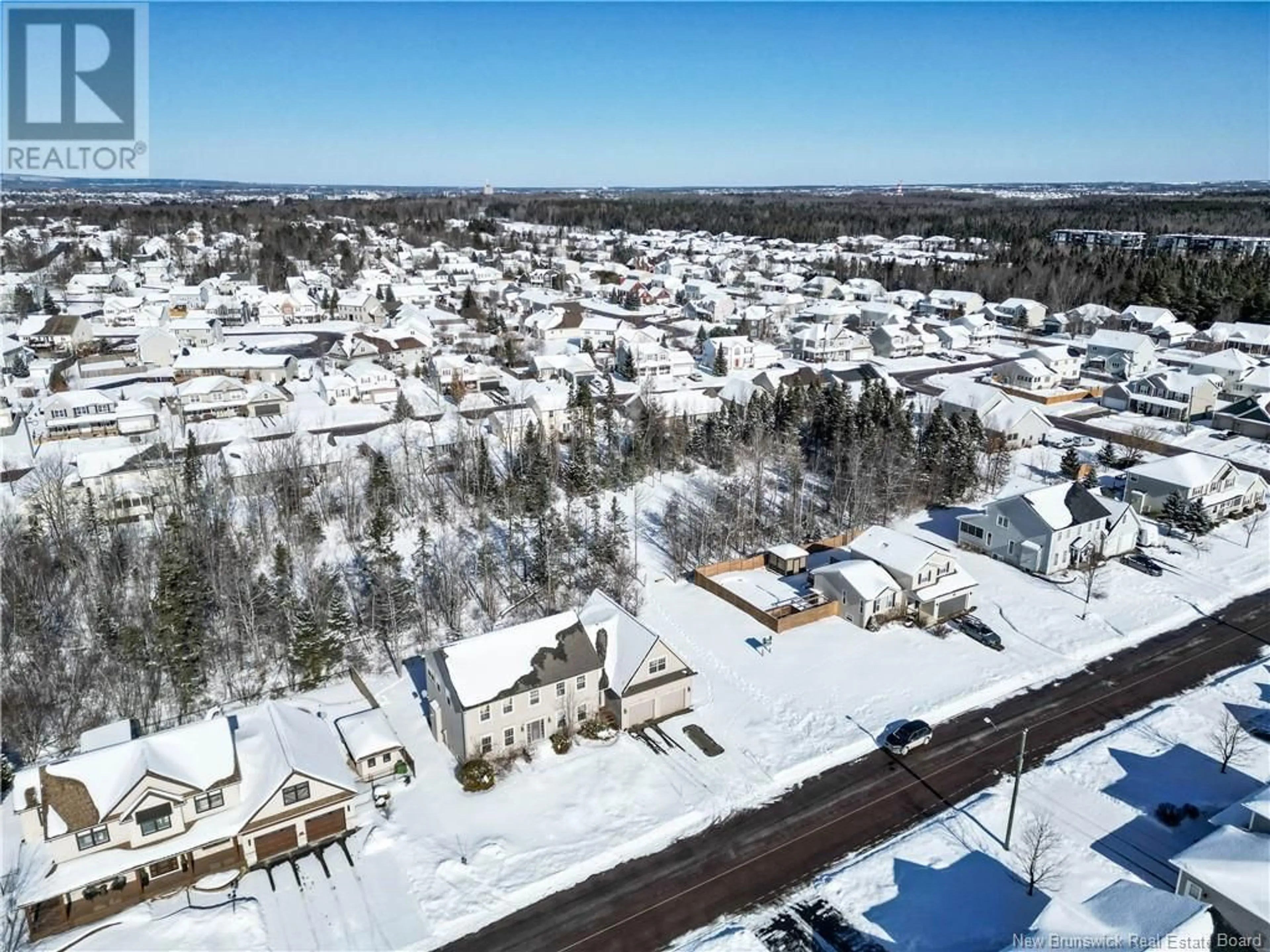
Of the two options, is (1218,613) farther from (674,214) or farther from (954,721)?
(674,214)

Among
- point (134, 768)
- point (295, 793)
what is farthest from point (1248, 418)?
point (134, 768)

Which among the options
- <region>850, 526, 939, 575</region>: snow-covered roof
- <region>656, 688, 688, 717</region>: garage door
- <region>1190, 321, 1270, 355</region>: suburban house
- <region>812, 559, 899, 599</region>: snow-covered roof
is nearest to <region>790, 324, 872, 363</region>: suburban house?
<region>1190, 321, 1270, 355</region>: suburban house

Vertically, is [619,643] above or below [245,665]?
above

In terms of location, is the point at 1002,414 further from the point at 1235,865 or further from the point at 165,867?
the point at 165,867

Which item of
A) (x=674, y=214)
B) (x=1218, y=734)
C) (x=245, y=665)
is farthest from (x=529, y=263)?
(x=1218, y=734)

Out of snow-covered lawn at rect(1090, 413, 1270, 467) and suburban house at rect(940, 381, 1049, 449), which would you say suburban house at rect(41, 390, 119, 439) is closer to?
suburban house at rect(940, 381, 1049, 449)

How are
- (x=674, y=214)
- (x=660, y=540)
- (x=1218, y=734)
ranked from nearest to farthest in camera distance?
(x=1218, y=734)
(x=660, y=540)
(x=674, y=214)

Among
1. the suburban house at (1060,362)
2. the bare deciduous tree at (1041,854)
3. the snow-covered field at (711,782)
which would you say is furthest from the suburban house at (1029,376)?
the bare deciduous tree at (1041,854)
